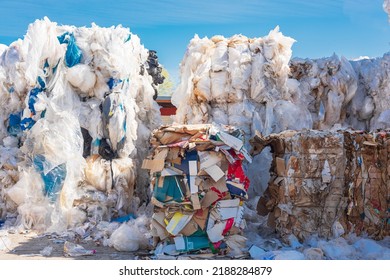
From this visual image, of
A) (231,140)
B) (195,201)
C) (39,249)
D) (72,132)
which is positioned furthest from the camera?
(72,132)

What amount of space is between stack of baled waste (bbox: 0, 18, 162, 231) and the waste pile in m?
2.02

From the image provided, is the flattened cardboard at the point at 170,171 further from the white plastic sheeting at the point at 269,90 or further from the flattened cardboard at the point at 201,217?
the white plastic sheeting at the point at 269,90

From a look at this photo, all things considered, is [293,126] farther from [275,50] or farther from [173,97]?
[173,97]

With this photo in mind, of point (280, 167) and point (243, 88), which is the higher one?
point (243, 88)

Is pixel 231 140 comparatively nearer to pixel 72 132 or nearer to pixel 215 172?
pixel 215 172

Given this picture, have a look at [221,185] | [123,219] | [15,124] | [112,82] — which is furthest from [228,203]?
[15,124]

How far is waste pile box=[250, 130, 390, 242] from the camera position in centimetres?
436

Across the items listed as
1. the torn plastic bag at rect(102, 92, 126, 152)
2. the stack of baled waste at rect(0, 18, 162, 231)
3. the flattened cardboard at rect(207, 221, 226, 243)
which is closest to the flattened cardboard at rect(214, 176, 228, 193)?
the flattened cardboard at rect(207, 221, 226, 243)

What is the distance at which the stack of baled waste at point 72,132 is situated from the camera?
530 centimetres

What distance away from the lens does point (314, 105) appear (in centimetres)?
595

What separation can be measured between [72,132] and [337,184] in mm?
2784

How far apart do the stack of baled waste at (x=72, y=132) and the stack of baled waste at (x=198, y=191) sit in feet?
4.69

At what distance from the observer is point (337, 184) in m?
4.39
